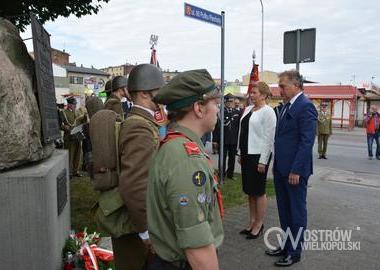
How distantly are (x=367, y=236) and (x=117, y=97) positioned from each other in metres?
3.78

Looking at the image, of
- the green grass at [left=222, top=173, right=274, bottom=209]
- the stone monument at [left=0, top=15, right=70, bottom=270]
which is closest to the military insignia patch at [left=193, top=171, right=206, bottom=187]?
the stone monument at [left=0, top=15, right=70, bottom=270]

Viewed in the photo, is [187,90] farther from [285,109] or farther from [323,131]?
[323,131]

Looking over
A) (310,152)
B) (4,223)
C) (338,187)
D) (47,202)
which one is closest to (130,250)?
(47,202)

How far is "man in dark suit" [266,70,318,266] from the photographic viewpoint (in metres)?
4.50

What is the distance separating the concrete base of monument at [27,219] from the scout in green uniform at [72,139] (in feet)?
24.9

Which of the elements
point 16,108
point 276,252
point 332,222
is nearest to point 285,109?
point 276,252

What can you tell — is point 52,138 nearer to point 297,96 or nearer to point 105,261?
point 105,261

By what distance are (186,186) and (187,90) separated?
0.48 metres

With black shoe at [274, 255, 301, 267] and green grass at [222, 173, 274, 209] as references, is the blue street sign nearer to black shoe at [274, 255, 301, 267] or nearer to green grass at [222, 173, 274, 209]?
green grass at [222, 173, 274, 209]

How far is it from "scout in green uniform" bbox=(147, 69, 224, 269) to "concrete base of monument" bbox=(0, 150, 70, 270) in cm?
130

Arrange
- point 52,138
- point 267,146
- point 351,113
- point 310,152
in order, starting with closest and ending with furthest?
point 52,138 → point 310,152 → point 267,146 → point 351,113

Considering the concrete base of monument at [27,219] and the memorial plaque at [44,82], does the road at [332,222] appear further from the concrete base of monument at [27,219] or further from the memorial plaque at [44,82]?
the memorial plaque at [44,82]

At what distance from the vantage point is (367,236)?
18.7 ft

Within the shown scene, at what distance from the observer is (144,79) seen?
3.05 meters
